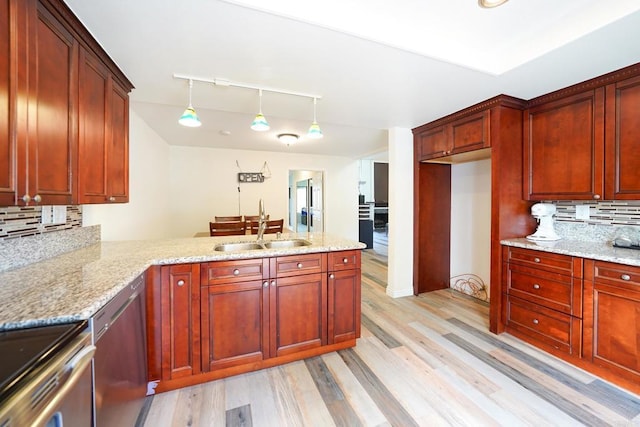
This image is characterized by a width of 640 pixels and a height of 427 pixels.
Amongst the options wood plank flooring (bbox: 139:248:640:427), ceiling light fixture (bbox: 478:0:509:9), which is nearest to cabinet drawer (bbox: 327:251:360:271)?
wood plank flooring (bbox: 139:248:640:427)

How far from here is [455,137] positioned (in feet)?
9.30

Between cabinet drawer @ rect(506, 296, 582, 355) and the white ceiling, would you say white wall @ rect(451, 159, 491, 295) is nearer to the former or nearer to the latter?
cabinet drawer @ rect(506, 296, 582, 355)

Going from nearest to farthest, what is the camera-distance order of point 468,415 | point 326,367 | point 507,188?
Result: point 468,415 < point 326,367 < point 507,188

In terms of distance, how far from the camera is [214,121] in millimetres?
3391

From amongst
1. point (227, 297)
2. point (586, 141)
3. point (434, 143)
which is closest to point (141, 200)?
point (227, 297)

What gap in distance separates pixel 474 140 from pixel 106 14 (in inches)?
116

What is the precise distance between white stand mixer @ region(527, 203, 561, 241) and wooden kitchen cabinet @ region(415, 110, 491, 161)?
2.44ft

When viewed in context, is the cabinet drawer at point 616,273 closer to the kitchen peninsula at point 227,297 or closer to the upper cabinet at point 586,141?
the upper cabinet at point 586,141

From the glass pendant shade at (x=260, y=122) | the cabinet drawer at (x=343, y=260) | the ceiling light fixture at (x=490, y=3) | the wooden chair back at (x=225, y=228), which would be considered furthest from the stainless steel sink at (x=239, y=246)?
the ceiling light fixture at (x=490, y=3)

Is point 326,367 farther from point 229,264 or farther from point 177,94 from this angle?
point 177,94

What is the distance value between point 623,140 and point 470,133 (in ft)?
3.46

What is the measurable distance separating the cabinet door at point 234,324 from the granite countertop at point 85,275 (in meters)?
0.24

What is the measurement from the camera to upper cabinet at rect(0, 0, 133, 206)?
39.4 inches

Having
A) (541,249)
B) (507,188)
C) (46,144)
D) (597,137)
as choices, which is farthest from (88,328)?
(597,137)
